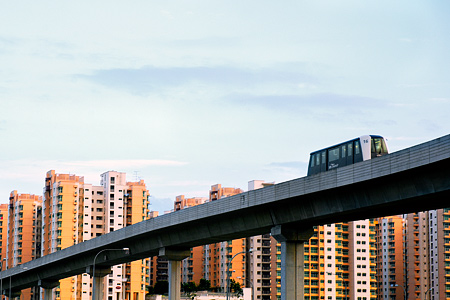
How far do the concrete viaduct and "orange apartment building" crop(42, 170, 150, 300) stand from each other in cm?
8646

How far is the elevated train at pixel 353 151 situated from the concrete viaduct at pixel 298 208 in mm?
4565

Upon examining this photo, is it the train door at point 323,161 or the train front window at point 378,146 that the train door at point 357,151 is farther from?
the train door at point 323,161

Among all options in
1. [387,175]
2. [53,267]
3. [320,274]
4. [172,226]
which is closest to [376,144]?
[387,175]

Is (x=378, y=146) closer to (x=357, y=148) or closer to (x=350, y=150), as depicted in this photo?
(x=357, y=148)

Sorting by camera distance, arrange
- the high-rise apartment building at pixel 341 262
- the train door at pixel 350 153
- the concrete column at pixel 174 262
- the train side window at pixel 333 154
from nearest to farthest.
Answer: the train door at pixel 350 153 → the train side window at pixel 333 154 → the concrete column at pixel 174 262 → the high-rise apartment building at pixel 341 262

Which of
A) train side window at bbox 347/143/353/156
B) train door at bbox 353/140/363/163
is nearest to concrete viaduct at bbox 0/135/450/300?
train door at bbox 353/140/363/163

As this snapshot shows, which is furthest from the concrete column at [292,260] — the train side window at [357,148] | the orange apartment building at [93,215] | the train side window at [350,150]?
the orange apartment building at [93,215]

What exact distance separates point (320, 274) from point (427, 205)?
5167 inches

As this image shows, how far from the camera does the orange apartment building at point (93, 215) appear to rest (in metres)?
183

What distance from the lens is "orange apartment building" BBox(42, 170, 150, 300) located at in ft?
601

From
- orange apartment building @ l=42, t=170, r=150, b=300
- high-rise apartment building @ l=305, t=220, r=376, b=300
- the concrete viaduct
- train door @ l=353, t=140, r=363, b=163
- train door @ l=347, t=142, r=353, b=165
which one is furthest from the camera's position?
orange apartment building @ l=42, t=170, r=150, b=300

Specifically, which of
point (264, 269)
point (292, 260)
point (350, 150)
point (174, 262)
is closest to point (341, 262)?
point (264, 269)

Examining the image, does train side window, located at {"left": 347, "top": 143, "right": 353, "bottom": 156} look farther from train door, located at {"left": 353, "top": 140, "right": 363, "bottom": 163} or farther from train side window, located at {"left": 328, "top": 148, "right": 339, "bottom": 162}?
train side window, located at {"left": 328, "top": 148, "right": 339, "bottom": 162}

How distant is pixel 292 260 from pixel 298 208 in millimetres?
5131
